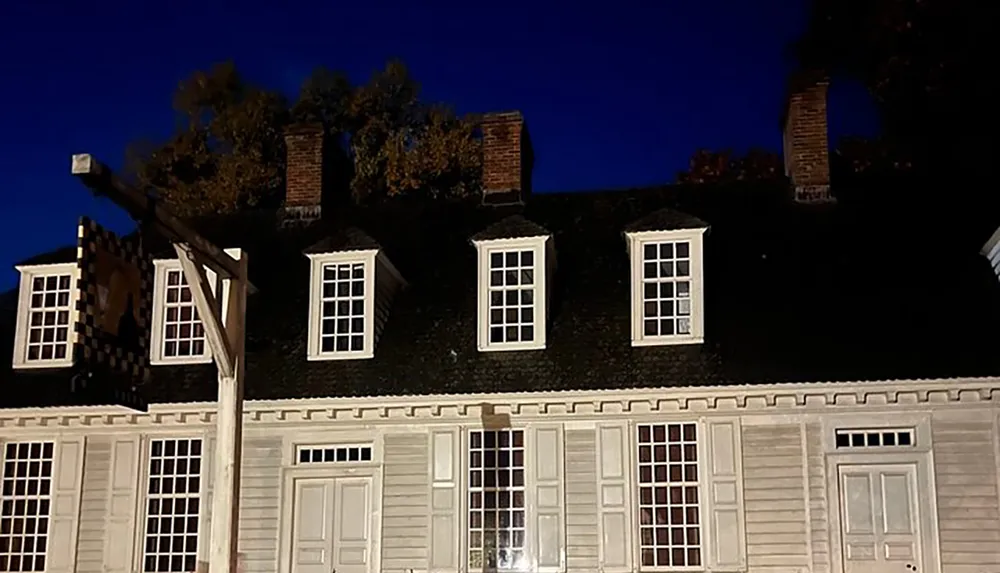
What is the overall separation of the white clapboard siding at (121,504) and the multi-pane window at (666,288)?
24.5 feet

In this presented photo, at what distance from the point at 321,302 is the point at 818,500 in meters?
7.52

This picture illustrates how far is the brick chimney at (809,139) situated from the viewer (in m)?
20.0

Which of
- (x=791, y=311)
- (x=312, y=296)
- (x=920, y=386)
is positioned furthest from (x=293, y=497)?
(x=920, y=386)

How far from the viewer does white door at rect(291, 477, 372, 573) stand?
17641mm

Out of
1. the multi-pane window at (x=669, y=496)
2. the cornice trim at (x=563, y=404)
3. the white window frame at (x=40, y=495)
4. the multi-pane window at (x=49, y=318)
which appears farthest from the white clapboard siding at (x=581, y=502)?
the multi-pane window at (x=49, y=318)

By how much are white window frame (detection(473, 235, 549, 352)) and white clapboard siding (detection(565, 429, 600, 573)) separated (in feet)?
5.07

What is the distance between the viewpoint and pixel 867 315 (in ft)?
57.5

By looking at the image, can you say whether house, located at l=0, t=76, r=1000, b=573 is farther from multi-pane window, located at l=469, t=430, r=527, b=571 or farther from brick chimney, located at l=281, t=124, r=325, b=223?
brick chimney, located at l=281, t=124, r=325, b=223

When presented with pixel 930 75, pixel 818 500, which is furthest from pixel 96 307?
pixel 930 75

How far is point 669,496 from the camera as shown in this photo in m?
17.0

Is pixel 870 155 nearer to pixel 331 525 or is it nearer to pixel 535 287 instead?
pixel 535 287

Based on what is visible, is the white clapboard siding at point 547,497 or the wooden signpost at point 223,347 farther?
the white clapboard siding at point 547,497

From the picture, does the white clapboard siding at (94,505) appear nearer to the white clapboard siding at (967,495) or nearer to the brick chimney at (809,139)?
the brick chimney at (809,139)

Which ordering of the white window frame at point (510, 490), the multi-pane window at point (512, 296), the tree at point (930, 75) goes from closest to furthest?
the white window frame at point (510, 490) < the multi-pane window at point (512, 296) < the tree at point (930, 75)
